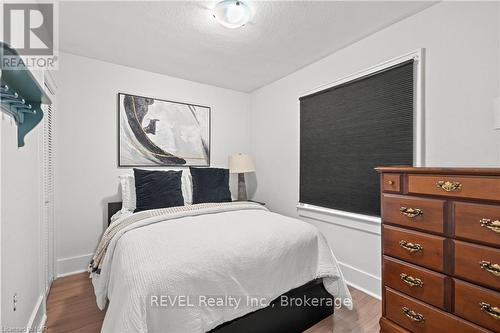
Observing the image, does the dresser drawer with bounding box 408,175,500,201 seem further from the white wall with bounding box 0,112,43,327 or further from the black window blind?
the white wall with bounding box 0,112,43,327

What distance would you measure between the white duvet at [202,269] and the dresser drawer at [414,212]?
0.59 metres

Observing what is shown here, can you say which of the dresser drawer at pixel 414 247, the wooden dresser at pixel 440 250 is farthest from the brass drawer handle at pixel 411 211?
the dresser drawer at pixel 414 247

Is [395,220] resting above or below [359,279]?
above

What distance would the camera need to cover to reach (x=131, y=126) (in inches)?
119

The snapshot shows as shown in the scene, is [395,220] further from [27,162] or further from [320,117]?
[27,162]

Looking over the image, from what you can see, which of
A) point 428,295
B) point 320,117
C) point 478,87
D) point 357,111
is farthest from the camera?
point 320,117

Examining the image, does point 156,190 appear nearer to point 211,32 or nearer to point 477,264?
point 211,32

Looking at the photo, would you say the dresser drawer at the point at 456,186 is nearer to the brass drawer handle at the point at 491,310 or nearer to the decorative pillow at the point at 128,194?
the brass drawer handle at the point at 491,310

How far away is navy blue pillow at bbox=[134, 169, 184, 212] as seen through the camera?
254cm

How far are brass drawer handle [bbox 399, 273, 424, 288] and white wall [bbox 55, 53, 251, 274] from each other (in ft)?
9.92

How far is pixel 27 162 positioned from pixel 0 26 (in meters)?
0.80

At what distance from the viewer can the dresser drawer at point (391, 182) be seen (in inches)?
61.1

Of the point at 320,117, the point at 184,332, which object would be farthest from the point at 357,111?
the point at 184,332

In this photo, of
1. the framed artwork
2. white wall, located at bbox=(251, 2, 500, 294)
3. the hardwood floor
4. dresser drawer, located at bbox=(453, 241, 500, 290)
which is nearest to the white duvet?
the hardwood floor
